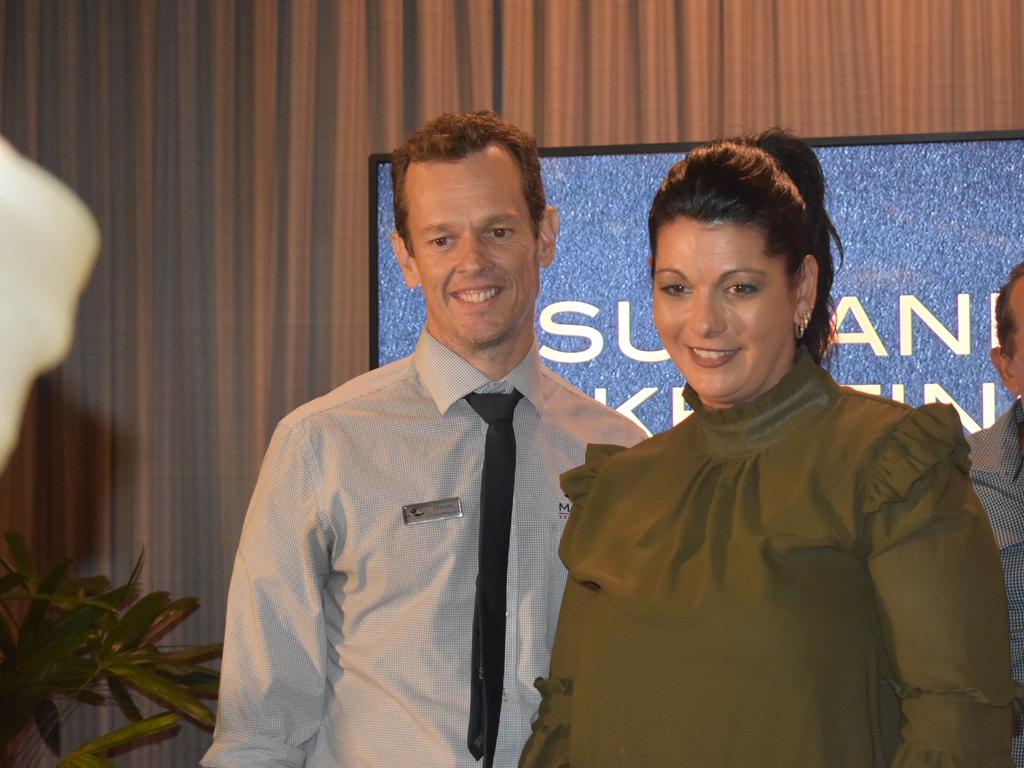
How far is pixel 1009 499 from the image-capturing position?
208 cm

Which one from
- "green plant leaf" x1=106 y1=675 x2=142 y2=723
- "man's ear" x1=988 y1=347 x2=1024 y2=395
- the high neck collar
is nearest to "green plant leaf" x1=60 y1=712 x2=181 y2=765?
"green plant leaf" x1=106 y1=675 x2=142 y2=723

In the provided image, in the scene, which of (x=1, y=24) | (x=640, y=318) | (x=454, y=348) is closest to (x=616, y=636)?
(x=454, y=348)

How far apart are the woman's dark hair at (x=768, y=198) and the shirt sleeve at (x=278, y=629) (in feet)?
2.38

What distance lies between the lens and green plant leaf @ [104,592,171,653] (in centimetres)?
254

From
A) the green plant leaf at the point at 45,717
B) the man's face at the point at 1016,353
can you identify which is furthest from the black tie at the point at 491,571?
the green plant leaf at the point at 45,717

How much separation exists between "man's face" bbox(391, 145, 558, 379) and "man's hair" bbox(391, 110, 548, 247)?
0.05ft

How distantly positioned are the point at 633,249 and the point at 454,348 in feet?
3.91

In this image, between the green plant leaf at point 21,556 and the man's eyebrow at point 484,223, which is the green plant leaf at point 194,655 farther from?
the man's eyebrow at point 484,223

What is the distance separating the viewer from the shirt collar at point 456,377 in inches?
77.0

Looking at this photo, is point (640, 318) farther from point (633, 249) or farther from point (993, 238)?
point (993, 238)

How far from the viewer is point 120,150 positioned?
12.7ft

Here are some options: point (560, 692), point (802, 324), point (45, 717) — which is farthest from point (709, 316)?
point (45, 717)

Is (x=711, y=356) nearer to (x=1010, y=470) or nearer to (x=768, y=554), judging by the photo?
(x=768, y=554)

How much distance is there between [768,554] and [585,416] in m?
0.79
